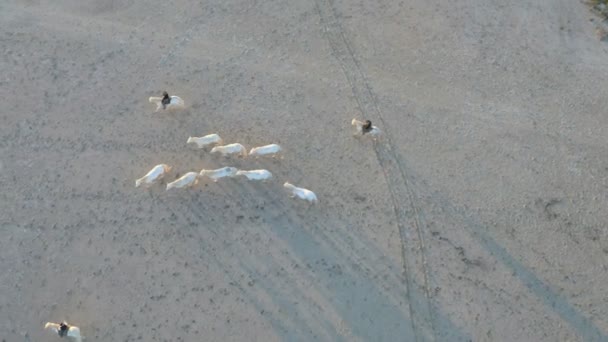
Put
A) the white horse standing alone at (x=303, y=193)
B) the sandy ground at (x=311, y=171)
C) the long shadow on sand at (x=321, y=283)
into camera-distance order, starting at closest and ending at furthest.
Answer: the long shadow on sand at (x=321, y=283), the sandy ground at (x=311, y=171), the white horse standing alone at (x=303, y=193)

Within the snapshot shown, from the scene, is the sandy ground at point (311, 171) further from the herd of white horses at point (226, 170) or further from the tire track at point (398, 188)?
the herd of white horses at point (226, 170)

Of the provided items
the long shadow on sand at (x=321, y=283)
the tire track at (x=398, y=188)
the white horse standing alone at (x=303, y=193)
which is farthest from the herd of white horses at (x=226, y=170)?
the tire track at (x=398, y=188)

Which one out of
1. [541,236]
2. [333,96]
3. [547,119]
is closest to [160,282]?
[333,96]

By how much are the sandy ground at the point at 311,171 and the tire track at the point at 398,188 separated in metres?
0.04

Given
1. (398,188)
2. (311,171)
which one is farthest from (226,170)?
(398,188)

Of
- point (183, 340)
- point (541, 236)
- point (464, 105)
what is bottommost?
point (183, 340)

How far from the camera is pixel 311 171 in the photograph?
1362 centimetres

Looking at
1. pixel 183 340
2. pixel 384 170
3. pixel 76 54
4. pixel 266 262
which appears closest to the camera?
pixel 183 340

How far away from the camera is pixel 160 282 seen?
1178 cm

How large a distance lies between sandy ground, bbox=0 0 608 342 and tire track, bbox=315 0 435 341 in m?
0.04

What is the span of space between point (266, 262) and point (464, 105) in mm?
6007

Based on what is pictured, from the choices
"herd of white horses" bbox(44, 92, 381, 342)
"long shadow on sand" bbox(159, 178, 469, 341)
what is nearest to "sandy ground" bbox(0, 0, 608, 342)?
"long shadow on sand" bbox(159, 178, 469, 341)

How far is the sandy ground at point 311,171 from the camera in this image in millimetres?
11609

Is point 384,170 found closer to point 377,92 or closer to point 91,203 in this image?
point 377,92
